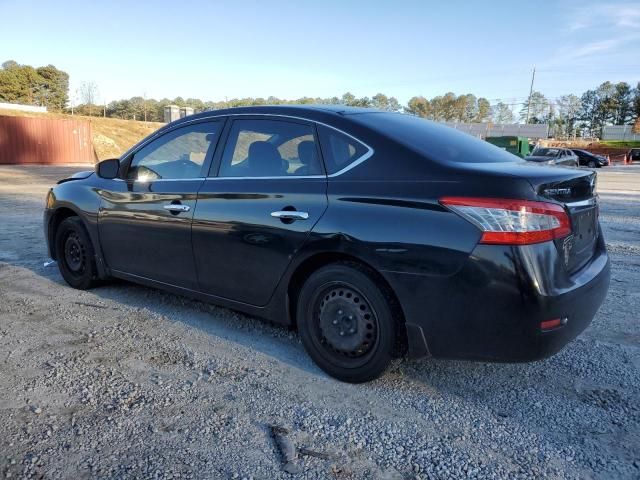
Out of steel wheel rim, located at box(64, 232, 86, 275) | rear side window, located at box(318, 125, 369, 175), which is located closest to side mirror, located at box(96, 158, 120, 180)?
steel wheel rim, located at box(64, 232, 86, 275)

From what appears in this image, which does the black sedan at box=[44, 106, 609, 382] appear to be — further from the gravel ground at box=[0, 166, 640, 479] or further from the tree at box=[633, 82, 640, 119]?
the tree at box=[633, 82, 640, 119]

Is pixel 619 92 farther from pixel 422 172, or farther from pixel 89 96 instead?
pixel 422 172

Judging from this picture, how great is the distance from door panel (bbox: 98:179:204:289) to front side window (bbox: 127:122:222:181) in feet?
0.29

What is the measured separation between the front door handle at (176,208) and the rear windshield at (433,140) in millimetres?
1419

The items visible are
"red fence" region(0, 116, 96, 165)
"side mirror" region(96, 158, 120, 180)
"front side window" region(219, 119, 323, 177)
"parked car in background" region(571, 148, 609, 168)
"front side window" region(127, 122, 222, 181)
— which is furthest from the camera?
"parked car in background" region(571, 148, 609, 168)

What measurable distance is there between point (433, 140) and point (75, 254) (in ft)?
11.8

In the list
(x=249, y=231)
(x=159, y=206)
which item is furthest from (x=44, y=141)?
(x=249, y=231)

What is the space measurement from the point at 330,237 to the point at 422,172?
0.64 m

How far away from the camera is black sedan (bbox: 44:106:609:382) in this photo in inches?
100

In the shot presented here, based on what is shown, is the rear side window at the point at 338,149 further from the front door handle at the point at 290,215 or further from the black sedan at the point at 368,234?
the front door handle at the point at 290,215

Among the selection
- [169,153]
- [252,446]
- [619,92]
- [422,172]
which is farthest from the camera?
[619,92]

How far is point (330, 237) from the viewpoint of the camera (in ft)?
9.78

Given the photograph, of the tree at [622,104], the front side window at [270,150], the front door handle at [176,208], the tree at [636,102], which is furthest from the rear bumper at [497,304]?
the tree at [622,104]

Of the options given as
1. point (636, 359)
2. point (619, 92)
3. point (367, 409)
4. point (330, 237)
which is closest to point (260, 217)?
point (330, 237)
